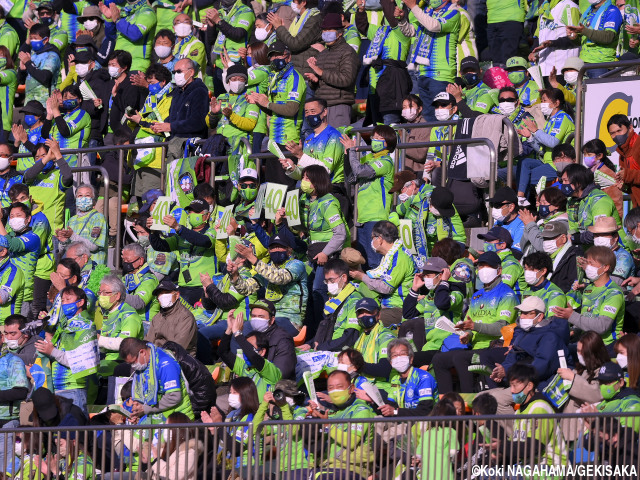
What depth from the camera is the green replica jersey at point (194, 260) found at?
1600 cm

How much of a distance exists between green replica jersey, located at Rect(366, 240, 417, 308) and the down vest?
3202 mm

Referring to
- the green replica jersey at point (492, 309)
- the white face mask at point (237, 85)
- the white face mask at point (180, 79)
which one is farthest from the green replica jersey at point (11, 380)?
the white face mask at point (180, 79)

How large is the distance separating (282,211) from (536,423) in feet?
19.7

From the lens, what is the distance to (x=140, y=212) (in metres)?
17.0

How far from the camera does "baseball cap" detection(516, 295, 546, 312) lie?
12609 millimetres

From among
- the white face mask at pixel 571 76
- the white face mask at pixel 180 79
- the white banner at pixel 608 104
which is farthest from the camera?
the white face mask at pixel 180 79

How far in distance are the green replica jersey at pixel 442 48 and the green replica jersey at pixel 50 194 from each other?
171 inches

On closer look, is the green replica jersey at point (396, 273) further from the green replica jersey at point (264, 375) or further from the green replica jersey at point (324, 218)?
the green replica jersey at point (264, 375)

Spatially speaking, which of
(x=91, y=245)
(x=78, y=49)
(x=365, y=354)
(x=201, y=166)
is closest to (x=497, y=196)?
(x=365, y=354)

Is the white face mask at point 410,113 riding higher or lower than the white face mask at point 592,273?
higher

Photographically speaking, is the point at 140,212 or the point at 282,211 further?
the point at 140,212

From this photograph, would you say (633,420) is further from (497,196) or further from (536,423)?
(497,196)

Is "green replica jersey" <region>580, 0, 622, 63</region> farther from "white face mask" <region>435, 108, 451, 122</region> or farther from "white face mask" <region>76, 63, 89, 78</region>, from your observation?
"white face mask" <region>76, 63, 89, 78</region>

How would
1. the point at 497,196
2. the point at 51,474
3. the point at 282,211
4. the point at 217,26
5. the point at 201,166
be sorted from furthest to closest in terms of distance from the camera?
the point at 217,26 → the point at 201,166 → the point at 282,211 → the point at 497,196 → the point at 51,474
